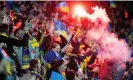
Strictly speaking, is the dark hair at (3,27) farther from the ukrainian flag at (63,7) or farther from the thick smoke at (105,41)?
the ukrainian flag at (63,7)

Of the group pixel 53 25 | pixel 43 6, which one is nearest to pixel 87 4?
pixel 43 6

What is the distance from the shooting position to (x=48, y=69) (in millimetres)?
5152

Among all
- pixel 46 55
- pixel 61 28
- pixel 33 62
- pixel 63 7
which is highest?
pixel 63 7

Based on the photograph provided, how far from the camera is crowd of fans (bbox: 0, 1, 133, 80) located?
4.88 m

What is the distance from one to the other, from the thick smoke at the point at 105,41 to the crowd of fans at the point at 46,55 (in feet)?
0.50

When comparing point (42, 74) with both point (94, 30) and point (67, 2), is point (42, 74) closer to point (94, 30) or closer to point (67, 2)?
point (94, 30)

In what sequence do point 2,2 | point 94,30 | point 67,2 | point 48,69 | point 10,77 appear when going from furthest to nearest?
point 67,2 < point 94,30 < point 2,2 < point 48,69 < point 10,77

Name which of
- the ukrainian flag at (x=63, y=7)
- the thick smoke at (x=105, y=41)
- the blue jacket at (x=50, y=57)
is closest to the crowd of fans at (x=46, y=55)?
the blue jacket at (x=50, y=57)

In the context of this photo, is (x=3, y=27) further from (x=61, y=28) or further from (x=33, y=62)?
(x=61, y=28)

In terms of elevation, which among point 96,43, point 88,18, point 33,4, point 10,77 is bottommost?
point 10,77

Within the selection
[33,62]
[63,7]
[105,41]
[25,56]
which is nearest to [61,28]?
[105,41]

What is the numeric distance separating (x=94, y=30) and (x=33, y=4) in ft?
6.89

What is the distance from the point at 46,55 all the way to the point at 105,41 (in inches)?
62.6

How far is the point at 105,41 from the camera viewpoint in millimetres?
6477
